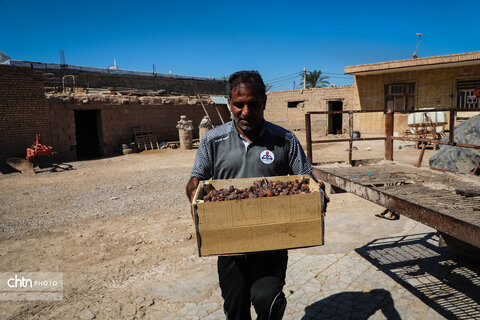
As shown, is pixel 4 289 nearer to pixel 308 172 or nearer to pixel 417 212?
pixel 308 172

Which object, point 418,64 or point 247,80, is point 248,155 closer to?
point 247,80

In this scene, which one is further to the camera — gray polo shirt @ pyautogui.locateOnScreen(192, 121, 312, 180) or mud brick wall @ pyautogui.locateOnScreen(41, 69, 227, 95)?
mud brick wall @ pyautogui.locateOnScreen(41, 69, 227, 95)

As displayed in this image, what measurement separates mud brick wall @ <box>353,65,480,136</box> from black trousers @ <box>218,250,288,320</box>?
16.8m

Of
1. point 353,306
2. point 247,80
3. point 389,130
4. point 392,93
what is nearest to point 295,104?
point 392,93

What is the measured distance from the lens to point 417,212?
2.23m

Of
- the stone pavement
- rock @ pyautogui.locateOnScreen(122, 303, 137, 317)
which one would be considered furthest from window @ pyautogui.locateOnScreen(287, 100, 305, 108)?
rock @ pyautogui.locateOnScreen(122, 303, 137, 317)

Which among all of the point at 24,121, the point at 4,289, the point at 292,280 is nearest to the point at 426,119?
the point at 292,280

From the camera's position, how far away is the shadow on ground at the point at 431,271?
282 centimetres

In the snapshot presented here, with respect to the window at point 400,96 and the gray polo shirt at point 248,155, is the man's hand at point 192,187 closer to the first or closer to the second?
the gray polo shirt at point 248,155

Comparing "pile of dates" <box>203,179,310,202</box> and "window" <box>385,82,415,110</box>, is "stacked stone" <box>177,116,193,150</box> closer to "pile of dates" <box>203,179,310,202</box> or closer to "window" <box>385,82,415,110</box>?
"window" <box>385,82,415,110</box>

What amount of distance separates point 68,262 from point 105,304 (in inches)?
48.0

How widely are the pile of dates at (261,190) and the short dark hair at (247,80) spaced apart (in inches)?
21.6

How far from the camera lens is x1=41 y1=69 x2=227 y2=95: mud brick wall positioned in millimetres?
20969

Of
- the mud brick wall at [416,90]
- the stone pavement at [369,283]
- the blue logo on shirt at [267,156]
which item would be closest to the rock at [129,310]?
the stone pavement at [369,283]
